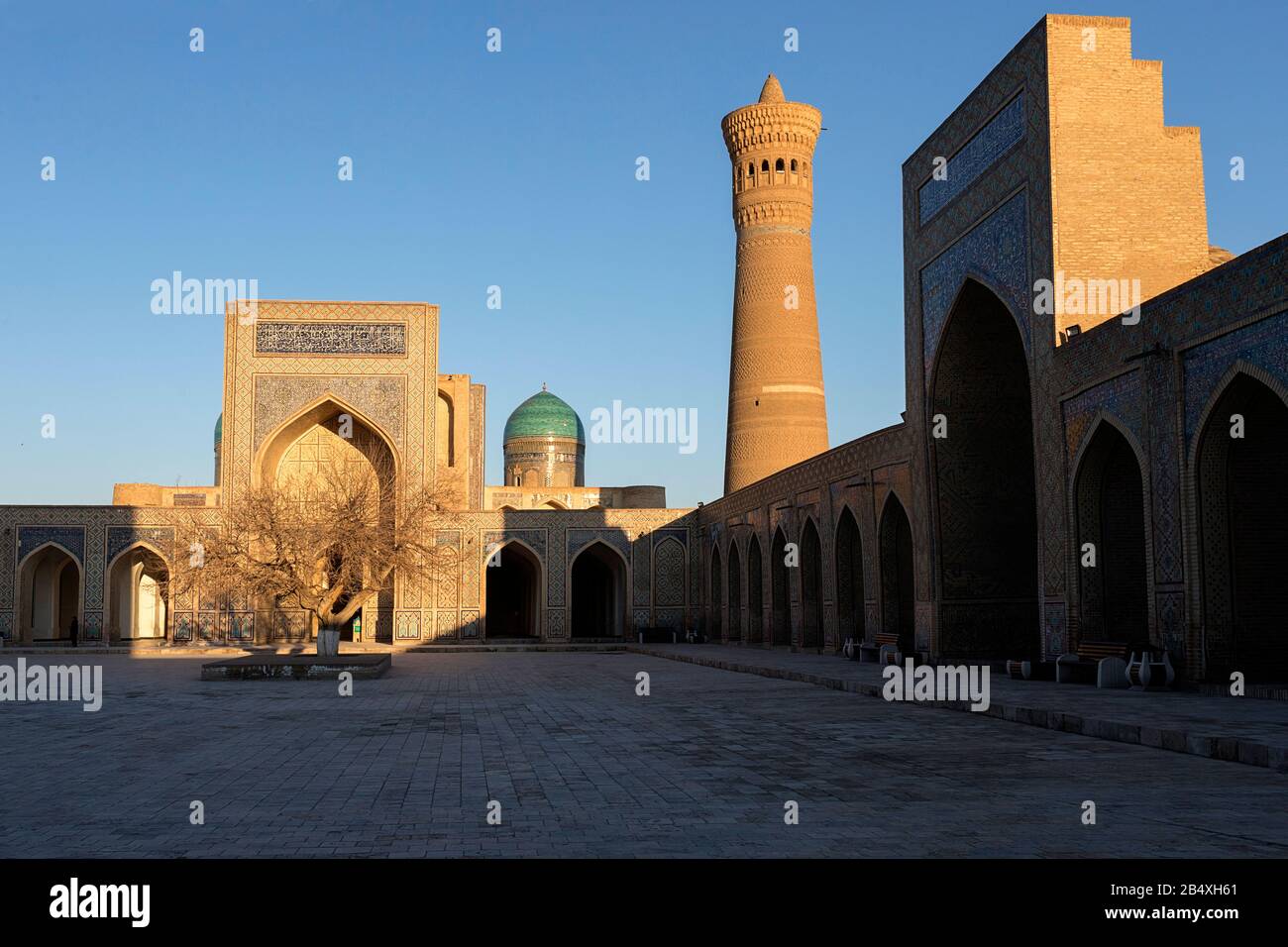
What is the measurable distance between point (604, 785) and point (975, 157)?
1066cm

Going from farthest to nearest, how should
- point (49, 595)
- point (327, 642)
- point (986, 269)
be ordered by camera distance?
1. point (49, 595)
2. point (327, 642)
3. point (986, 269)

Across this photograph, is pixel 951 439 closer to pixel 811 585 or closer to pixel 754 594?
pixel 811 585

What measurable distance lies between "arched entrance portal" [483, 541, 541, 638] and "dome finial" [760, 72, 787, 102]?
1245 cm

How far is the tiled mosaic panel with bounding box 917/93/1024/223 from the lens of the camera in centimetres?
1324

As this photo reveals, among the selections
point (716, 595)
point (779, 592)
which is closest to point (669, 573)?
point (716, 595)

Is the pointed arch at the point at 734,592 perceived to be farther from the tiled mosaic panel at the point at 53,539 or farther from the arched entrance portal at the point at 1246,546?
the arched entrance portal at the point at 1246,546

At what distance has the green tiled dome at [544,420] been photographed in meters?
42.1

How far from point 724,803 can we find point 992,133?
34.8 feet

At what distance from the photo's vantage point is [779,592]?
22.1 meters

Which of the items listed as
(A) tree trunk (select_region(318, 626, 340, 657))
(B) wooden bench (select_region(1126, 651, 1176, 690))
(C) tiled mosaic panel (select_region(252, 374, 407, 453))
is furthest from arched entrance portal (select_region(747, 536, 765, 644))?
(B) wooden bench (select_region(1126, 651, 1176, 690))

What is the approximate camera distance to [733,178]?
1156 inches

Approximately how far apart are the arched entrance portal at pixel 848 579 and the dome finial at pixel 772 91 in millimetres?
14105
